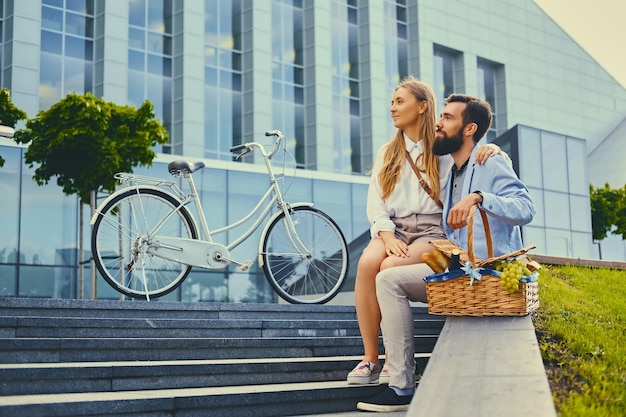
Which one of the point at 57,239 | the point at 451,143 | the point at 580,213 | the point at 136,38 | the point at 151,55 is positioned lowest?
the point at 451,143

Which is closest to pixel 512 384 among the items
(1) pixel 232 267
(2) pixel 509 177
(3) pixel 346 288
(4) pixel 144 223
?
(2) pixel 509 177

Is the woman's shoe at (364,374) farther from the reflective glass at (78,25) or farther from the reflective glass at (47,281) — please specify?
the reflective glass at (78,25)

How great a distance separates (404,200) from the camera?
4816 millimetres

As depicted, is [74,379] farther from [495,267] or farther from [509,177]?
[509,177]

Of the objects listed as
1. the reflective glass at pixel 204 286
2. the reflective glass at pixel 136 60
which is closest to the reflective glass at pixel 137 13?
the reflective glass at pixel 136 60

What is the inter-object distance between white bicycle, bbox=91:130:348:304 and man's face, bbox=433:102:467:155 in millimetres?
2348

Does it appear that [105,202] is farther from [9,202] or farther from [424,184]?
[9,202]

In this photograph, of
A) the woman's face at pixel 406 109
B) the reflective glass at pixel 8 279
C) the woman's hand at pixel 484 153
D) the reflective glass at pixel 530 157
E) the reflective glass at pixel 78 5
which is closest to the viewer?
the woman's hand at pixel 484 153

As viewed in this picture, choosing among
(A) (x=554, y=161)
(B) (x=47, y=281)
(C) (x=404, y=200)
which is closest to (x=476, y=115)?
(C) (x=404, y=200)

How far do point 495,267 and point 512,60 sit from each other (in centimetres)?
3656

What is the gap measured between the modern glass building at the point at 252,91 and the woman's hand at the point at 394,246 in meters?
10.9

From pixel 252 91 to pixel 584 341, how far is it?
2409 centimetres

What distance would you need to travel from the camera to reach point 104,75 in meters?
25.2

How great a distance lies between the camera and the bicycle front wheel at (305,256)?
7047 millimetres
